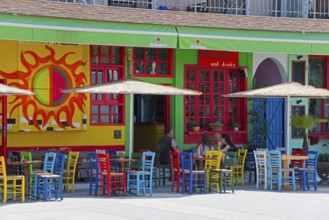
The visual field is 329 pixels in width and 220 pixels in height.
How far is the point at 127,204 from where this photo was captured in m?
17.4

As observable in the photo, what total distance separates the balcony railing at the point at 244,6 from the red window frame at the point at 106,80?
1.85 meters

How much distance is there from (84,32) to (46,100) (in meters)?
2.26

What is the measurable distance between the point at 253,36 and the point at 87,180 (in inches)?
234

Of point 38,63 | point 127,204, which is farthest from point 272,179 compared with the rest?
point 38,63

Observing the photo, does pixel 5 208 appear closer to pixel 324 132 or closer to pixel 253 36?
pixel 253 36

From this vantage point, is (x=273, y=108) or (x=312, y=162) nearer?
(x=312, y=162)

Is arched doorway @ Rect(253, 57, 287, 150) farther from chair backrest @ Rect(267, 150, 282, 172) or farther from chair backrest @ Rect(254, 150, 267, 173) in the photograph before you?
chair backrest @ Rect(267, 150, 282, 172)

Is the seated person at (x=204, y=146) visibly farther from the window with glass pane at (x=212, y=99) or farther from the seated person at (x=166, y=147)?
the window with glass pane at (x=212, y=99)

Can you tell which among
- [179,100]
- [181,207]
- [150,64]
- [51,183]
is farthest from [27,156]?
[179,100]

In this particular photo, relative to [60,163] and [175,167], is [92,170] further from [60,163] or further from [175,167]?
[175,167]

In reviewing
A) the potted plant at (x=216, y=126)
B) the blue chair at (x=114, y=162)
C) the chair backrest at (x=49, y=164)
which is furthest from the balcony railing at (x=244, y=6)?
the chair backrest at (x=49, y=164)

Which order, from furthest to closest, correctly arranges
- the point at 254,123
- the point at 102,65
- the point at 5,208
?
the point at 254,123, the point at 102,65, the point at 5,208

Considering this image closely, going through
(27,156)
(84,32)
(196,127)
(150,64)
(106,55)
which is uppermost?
(84,32)

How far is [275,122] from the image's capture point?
88.2 ft
